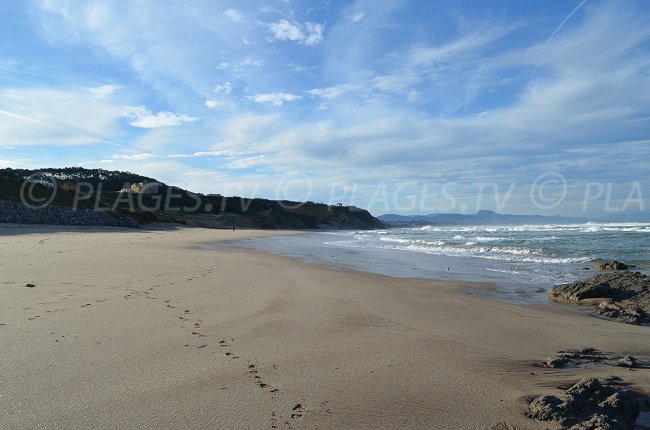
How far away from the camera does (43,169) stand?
75.6m

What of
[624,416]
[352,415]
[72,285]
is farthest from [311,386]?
[72,285]

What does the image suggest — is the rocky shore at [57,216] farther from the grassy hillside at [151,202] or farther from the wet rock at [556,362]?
the wet rock at [556,362]

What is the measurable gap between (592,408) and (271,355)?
108 inches

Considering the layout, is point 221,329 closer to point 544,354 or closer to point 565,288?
point 544,354

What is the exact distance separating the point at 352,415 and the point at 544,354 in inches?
109

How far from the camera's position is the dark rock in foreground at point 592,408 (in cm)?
294

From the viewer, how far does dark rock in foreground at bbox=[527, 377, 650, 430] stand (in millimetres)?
2943

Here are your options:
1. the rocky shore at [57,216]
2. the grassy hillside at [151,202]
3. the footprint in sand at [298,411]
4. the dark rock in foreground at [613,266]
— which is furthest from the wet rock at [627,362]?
the grassy hillside at [151,202]

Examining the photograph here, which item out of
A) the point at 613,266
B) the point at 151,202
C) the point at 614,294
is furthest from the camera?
the point at 151,202

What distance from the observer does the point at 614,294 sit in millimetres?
8289

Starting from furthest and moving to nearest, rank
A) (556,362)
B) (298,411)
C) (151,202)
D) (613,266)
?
(151,202) → (613,266) → (556,362) → (298,411)

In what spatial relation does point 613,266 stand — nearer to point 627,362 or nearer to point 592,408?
point 627,362

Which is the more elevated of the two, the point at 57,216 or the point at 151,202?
the point at 151,202

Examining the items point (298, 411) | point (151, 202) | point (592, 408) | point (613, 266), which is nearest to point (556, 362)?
point (592, 408)
